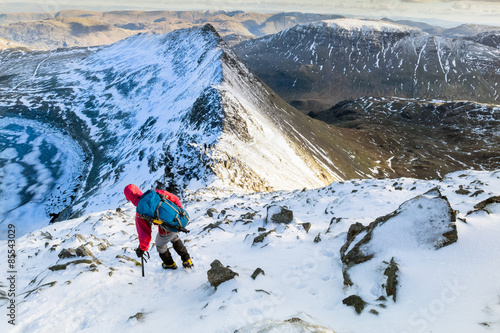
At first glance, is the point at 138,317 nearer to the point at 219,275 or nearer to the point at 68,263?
the point at 219,275

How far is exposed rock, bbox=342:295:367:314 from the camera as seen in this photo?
19.4ft

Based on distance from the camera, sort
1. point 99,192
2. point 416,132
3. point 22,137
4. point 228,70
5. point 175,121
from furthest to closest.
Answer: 1. point 416,132
2. point 22,137
3. point 228,70
4. point 175,121
5. point 99,192

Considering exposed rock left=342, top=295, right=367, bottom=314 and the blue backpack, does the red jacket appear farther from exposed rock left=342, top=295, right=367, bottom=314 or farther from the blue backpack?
exposed rock left=342, top=295, right=367, bottom=314

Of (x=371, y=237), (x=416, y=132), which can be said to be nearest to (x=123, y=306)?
(x=371, y=237)

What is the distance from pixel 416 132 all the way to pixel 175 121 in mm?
173859

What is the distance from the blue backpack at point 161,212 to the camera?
7859mm

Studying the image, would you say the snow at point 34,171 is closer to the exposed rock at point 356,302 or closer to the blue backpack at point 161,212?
the blue backpack at point 161,212

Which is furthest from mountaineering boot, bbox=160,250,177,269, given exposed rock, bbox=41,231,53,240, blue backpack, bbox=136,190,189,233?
exposed rock, bbox=41,231,53,240

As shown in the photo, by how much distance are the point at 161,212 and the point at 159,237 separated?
130cm

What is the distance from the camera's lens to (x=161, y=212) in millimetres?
7996

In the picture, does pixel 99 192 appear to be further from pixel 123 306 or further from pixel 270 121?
pixel 123 306

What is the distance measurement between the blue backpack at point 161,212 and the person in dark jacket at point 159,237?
36 centimetres

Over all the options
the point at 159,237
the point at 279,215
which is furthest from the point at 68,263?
the point at 279,215

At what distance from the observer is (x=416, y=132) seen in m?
174
